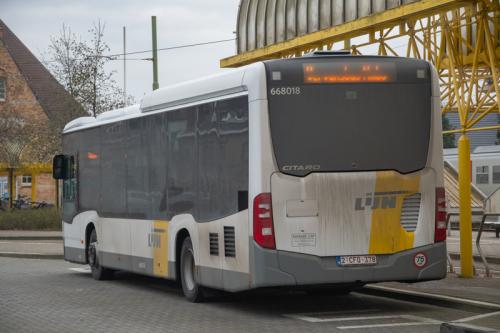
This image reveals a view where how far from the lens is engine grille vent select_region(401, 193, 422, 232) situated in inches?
550

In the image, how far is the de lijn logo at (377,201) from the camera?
13766 millimetres

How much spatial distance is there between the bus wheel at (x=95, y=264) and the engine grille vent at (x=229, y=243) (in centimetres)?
628

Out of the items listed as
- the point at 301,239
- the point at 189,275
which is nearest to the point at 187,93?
the point at 189,275

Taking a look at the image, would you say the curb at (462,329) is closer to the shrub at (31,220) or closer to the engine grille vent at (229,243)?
the engine grille vent at (229,243)

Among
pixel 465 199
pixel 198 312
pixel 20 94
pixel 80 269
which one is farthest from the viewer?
pixel 20 94

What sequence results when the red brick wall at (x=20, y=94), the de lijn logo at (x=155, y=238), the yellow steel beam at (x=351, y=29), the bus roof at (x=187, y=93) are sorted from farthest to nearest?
the red brick wall at (x=20, y=94), the yellow steel beam at (x=351, y=29), the de lijn logo at (x=155, y=238), the bus roof at (x=187, y=93)

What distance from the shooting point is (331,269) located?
1361cm

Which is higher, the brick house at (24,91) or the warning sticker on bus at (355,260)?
the brick house at (24,91)

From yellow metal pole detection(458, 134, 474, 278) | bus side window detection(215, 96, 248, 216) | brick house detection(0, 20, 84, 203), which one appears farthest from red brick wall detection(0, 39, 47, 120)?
bus side window detection(215, 96, 248, 216)

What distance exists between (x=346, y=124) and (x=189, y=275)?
342 cm

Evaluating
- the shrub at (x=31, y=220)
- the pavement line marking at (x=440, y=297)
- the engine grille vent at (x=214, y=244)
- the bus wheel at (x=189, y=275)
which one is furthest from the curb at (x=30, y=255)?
the shrub at (x=31, y=220)

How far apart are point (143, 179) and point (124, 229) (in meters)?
1.35

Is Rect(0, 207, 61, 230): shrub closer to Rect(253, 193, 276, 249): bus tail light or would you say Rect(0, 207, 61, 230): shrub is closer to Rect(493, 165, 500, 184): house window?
Rect(493, 165, 500, 184): house window

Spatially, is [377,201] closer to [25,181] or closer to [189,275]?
[189,275]
